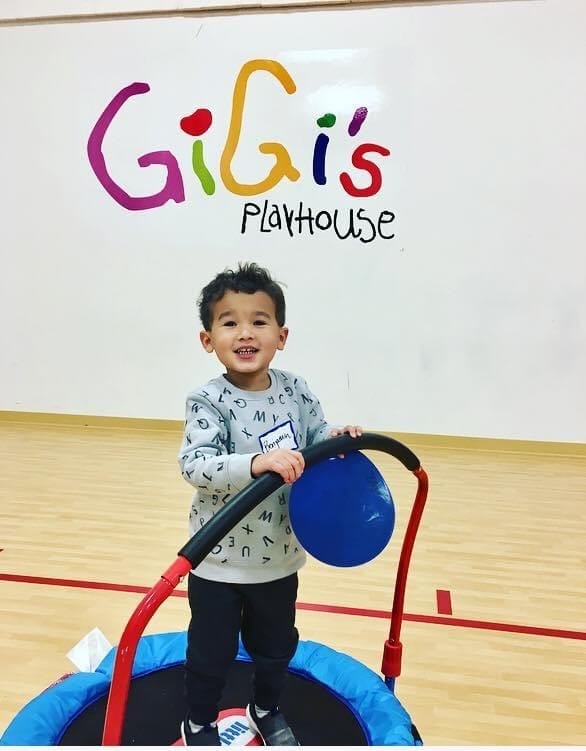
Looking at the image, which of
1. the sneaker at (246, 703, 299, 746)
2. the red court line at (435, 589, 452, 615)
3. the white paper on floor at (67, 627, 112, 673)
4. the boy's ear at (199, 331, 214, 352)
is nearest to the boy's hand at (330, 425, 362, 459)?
the boy's ear at (199, 331, 214, 352)

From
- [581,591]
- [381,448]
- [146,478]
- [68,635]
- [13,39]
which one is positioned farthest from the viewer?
[13,39]

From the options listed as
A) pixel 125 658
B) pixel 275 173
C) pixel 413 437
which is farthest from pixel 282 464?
pixel 275 173

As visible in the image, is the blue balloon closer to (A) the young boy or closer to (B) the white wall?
(A) the young boy

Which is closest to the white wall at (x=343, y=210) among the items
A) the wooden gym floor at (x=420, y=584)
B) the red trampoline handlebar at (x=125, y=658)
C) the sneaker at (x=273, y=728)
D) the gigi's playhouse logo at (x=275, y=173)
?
the gigi's playhouse logo at (x=275, y=173)

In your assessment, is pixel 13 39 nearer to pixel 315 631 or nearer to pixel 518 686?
pixel 315 631

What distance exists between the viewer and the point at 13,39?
4469 millimetres

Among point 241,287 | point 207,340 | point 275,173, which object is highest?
point 275,173

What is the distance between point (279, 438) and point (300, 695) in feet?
2.47

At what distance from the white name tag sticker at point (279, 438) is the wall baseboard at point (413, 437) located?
306 centimetres

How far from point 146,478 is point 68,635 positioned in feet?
5.30

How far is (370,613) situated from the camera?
83.4 inches

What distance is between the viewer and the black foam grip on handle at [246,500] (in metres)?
0.89

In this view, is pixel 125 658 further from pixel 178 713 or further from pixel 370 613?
pixel 370 613

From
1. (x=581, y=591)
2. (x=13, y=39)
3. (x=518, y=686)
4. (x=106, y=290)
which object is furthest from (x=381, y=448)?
(x=13, y=39)
